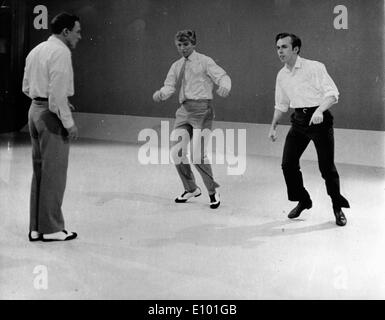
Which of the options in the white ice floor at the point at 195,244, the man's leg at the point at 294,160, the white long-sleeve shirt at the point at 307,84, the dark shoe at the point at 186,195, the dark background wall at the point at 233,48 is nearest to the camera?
the white ice floor at the point at 195,244

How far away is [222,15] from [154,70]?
1307mm

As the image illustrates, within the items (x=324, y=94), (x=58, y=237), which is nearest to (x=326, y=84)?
(x=324, y=94)

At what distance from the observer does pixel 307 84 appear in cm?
351

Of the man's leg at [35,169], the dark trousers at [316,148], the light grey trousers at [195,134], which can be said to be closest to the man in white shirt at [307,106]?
the dark trousers at [316,148]

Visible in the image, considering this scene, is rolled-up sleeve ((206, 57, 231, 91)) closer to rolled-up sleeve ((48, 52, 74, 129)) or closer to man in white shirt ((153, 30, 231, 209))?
man in white shirt ((153, 30, 231, 209))

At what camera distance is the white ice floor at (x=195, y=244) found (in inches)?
98.4

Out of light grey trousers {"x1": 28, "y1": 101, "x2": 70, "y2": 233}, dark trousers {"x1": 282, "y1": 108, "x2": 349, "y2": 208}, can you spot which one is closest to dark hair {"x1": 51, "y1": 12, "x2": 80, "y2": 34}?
light grey trousers {"x1": 28, "y1": 101, "x2": 70, "y2": 233}

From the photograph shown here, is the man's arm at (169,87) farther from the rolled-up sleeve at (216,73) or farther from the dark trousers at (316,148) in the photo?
the dark trousers at (316,148)

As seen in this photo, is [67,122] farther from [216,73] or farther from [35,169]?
[216,73]

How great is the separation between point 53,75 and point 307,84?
1.66 m

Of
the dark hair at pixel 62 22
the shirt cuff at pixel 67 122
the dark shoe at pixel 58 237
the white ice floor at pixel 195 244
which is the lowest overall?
the white ice floor at pixel 195 244

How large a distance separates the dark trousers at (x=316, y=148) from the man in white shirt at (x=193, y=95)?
0.67 metres
